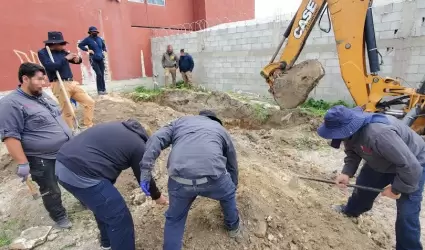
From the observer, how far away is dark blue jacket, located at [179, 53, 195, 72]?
10.3 metres

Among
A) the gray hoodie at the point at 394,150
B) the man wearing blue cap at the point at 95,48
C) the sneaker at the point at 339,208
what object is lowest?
the sneaker at the point at 339,208

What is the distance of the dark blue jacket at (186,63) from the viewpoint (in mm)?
10312

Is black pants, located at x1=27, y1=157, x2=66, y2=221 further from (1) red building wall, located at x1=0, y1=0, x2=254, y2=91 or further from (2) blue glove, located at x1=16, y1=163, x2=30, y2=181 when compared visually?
(1) red building wall, located at x1=0, y1=0, x2=254, y2=91

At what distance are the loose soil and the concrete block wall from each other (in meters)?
2.51

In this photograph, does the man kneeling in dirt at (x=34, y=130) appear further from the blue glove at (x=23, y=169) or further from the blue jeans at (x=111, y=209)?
the blue jeans at (x=111, y=209)

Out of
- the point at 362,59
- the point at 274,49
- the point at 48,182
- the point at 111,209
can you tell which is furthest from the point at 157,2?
the point at 111,209

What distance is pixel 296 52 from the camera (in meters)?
5.08

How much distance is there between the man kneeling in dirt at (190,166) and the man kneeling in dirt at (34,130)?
4.65ft

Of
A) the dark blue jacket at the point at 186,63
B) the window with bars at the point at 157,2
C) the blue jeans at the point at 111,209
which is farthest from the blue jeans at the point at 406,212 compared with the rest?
the window with bars at the point at 157,2

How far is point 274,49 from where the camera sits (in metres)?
8.47

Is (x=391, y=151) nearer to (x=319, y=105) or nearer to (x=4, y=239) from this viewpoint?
(x=4, y=239)

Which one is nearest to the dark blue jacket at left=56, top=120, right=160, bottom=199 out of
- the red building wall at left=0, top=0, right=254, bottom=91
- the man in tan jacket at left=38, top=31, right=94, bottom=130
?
the man in tan jacket at left=38, top=31, right=94, bottom=130

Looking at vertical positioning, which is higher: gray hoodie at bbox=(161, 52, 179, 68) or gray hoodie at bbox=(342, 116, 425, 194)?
gray hoodie at bbox=(161, 52, 179, 68)

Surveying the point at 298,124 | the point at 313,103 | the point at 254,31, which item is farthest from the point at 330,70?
the point at 254,31
